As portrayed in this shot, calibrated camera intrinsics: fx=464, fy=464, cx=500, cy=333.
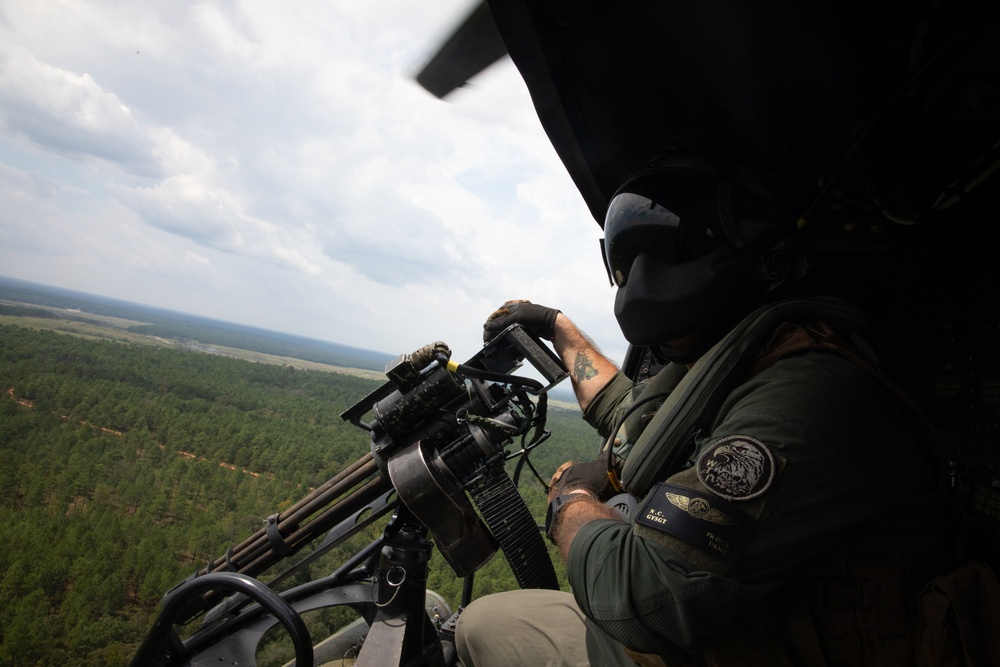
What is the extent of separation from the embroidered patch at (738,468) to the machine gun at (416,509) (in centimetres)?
100

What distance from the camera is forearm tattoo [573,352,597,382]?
2475 mm

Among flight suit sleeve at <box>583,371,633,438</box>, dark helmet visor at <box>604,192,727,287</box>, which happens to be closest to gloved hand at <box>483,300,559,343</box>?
flight suit sleeve at <box>583,371,633,438</box>

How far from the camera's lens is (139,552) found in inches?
173

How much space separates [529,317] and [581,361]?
0.37 m

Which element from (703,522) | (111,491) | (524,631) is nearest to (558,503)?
(703,522)

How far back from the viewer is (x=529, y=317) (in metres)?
2.49

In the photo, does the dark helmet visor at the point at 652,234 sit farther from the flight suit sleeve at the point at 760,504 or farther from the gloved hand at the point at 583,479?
the gloved hand at the point at 583,479

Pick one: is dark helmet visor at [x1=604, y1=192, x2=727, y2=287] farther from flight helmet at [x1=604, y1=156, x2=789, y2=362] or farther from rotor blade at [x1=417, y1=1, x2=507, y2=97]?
rotor blade at [x1=417, y1=1, x2=507, y2=97]

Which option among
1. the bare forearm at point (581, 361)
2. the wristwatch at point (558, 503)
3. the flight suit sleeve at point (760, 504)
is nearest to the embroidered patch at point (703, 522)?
the flight suit sleeve at point (760, 504)

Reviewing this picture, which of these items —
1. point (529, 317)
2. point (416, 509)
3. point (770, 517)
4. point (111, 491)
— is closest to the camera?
point (770, 517)

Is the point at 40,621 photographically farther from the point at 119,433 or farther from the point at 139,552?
the point at 119,433

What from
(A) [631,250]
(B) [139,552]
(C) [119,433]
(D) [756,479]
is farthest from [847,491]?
(C) [119,433]

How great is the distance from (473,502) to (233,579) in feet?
3.01

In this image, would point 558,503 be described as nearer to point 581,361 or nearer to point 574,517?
point 574,517
